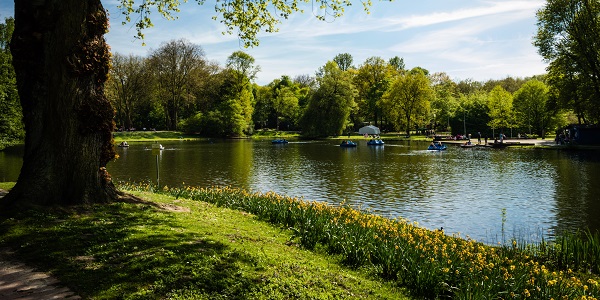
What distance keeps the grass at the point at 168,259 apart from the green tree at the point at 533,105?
76.5m

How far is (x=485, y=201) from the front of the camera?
21.2 meters

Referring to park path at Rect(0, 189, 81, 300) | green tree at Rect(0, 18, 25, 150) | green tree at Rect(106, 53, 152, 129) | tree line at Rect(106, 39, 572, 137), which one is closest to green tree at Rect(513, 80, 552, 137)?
tree line at Rect(106, 39, 572, 137)

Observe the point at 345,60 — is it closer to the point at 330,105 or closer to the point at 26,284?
the point at 330,105

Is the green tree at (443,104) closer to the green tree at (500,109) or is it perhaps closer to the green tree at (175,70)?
the green tree at (500,109)

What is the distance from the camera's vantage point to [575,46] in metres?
48.3

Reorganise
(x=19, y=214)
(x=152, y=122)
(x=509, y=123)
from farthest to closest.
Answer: (x=152, y=122) < (x=509, y=123) < (x=19, y=214)

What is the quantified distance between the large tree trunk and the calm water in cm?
1253

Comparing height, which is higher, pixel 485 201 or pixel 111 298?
pixel 111 298

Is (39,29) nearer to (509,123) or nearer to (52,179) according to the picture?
(52,179)

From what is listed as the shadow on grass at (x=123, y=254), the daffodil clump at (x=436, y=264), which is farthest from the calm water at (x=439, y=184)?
the shadow on grass at (x=123, y=254)

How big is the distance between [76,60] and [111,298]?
19.2 feet

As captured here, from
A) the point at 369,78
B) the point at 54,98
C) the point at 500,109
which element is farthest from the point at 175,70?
the point at 54,98

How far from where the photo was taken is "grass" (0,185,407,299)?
234 inches

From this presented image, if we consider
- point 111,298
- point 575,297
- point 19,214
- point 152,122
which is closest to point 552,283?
point 575,297
